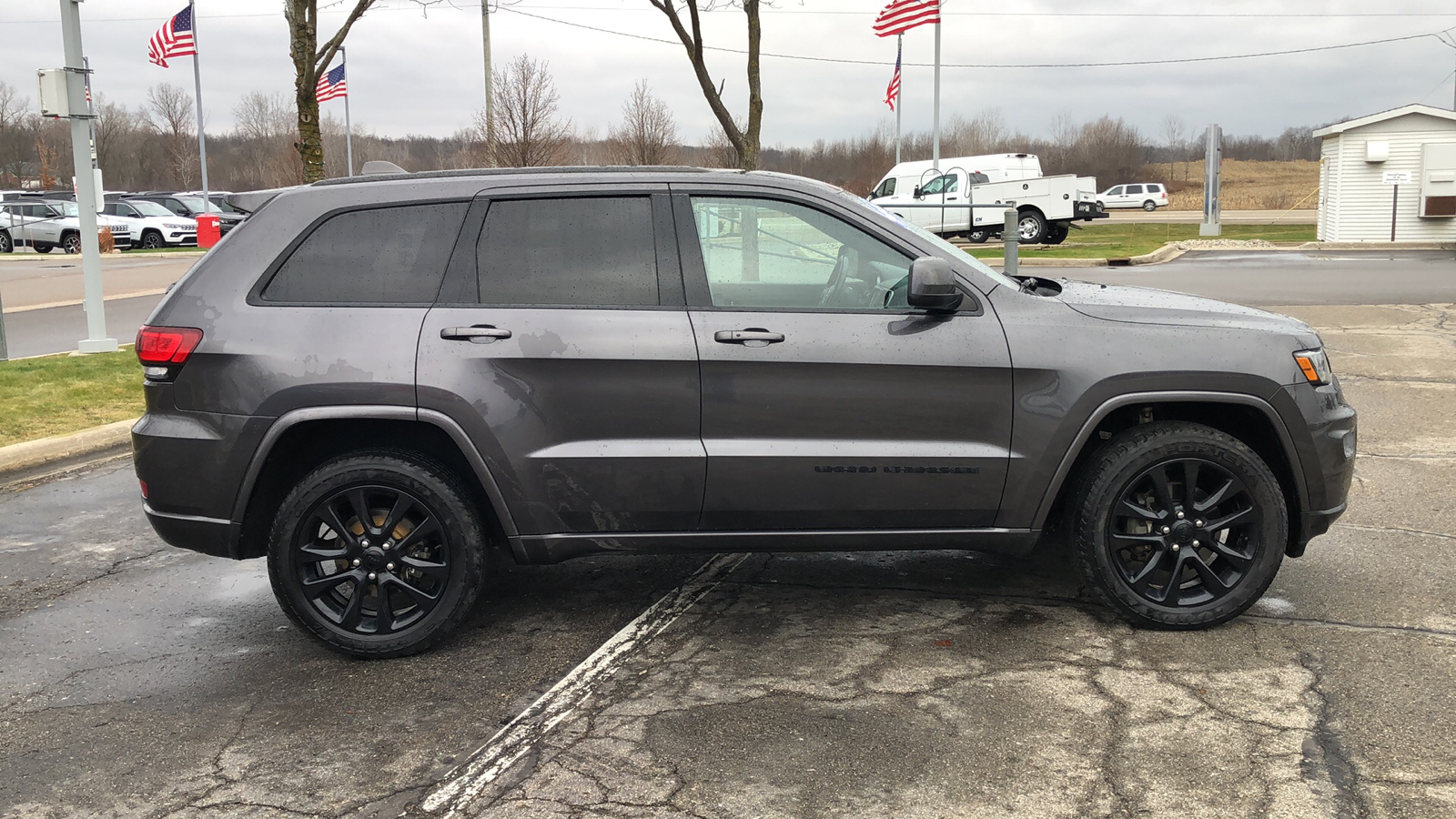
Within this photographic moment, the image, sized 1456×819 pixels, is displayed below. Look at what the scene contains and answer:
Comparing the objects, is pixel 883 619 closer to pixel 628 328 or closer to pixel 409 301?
pixel 628 328

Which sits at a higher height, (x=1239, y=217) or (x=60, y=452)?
(x=1239, y=217)

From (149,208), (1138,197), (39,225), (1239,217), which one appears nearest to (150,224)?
(149,208)

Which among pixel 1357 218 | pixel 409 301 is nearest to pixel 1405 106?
pixel 1357 218

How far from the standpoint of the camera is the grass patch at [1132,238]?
2542cm

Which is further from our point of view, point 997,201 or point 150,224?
point 150,224

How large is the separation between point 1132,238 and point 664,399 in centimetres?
3150

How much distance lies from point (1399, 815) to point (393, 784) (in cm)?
275

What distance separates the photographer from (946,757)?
342cm

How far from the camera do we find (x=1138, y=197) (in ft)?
199

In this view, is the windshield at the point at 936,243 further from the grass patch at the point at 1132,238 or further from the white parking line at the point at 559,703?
the grass patch at the point at 1132,238

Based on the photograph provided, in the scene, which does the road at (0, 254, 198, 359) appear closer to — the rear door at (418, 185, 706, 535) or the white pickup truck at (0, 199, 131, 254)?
the white pickup truck at (0, 199, 131, 254)

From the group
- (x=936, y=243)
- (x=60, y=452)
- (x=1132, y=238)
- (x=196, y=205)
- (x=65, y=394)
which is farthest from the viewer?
(x=196, y=205)

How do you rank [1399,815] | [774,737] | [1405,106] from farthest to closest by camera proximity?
1. [1405,106]
2. [774,737]
3. [1399,815]

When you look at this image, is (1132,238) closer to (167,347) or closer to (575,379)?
(575,379)
